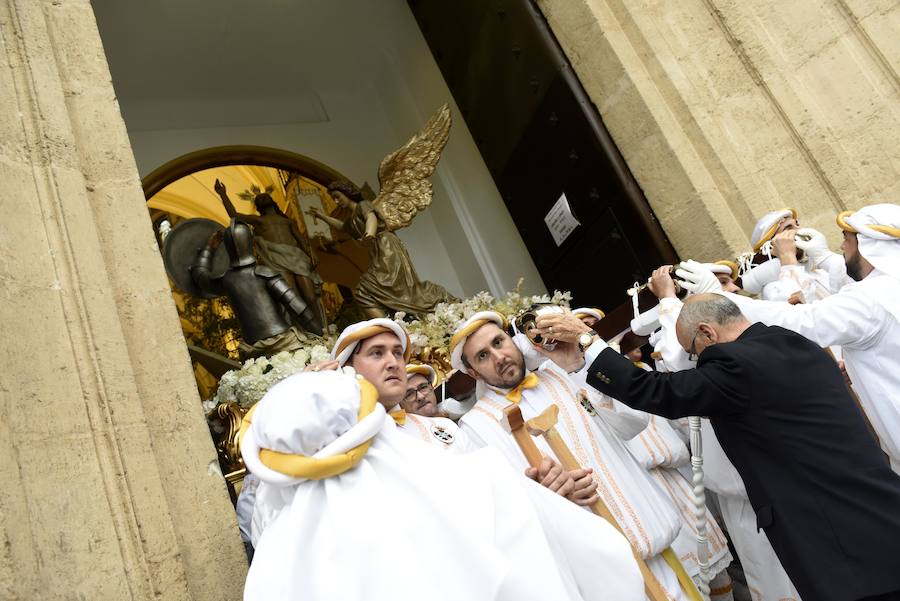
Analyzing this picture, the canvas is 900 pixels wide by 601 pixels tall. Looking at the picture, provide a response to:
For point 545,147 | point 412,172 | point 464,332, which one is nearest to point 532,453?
point 464,332

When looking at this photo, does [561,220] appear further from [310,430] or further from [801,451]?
[310,430]

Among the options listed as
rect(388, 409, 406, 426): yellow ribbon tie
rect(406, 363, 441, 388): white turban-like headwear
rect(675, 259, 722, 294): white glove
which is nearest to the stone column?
rect(388, 409, 406, 426): yellow ribbon tie

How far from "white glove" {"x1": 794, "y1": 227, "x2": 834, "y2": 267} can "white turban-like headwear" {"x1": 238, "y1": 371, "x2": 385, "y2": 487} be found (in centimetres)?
293

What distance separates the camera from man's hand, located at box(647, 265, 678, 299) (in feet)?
10.1

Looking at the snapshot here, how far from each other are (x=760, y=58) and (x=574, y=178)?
1.61m

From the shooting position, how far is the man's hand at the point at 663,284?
3092 millimetres

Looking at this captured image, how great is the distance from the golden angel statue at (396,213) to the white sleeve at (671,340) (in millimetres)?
3897

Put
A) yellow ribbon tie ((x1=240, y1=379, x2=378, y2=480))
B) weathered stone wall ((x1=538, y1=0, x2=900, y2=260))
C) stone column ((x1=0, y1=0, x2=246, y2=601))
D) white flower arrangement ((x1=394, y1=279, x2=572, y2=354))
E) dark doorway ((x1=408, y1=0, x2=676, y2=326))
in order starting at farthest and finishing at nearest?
dark doorway ((x1=408, y1=0, x2=676, y2=326)), white flower arrangement ((x1=394, y1=279, x2=572, y2=354)), weathered stone wall ((x1=538, y1=0, x2=900, y2=260)), stone column ((x1=0, y1=0, x2=246, y2=601)), yellow ribbon tie ((x1=240, y1=379, x2=378, y2=480))

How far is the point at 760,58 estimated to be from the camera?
4.87 meters

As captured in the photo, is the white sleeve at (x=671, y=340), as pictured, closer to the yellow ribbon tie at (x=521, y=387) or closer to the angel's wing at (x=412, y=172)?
the yellow ribbon tie at (x=521, y=387)

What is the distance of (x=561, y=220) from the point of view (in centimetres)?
595

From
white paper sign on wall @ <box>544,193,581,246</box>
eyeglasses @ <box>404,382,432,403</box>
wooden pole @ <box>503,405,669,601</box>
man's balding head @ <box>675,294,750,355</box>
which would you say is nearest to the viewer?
wooden pole @ <box>503,405,669,601</box>

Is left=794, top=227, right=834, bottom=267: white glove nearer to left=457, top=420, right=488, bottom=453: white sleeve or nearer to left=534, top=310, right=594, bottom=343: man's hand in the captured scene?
left=534, top=310, right=594, bottom=343: man's hand

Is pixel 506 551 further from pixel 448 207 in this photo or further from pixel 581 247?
pixel 448 207
